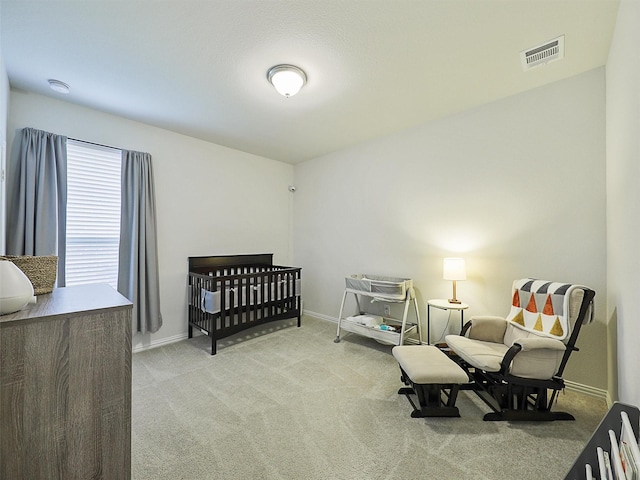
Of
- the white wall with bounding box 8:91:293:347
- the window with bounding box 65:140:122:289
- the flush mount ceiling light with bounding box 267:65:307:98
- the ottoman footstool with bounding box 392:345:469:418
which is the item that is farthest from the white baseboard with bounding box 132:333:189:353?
the flush mount ceiling light with bounding box 267:65:307:98

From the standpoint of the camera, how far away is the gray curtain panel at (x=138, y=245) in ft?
9.64

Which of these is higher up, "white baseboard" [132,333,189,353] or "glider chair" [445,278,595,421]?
"glider chair" [445,278,595,421]

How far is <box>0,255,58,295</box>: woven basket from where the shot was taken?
1.21m

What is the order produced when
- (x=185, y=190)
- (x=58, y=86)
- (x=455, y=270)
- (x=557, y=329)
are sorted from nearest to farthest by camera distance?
1. (x=557, y=329)
2. (x=58, y=86)
3. (x=455, y=270)
4. (x=185, y=190)

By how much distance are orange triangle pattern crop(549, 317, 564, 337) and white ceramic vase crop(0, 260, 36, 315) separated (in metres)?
2.95

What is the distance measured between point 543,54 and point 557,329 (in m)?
2.03

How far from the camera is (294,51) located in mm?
1933

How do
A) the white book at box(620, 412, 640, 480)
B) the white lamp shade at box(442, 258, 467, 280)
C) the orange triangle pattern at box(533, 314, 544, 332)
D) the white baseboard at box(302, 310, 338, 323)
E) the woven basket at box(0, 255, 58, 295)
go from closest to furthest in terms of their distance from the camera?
the white book at box(620, 412, 640, 480) → the woven basket at box(0, 255, 58, 295) → the orange triangle pattern at box(533, 314, 544, 332) → the white lamp shade at box(442, 258, 467, 280) → the white baseboard at box(302, 310, 338, 323)

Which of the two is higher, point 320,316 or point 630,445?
point 630,445

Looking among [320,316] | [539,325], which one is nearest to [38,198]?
[320,316]

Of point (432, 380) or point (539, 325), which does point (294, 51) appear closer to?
point (432, 380)

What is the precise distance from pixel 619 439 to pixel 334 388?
5.51 ft

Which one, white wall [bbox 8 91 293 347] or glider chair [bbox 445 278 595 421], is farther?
white wall [bbox 8 91 293 347]

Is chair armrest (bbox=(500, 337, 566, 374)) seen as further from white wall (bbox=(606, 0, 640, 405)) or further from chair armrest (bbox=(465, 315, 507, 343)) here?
chair armrest (bbox=(465, 315, 507, 343))
